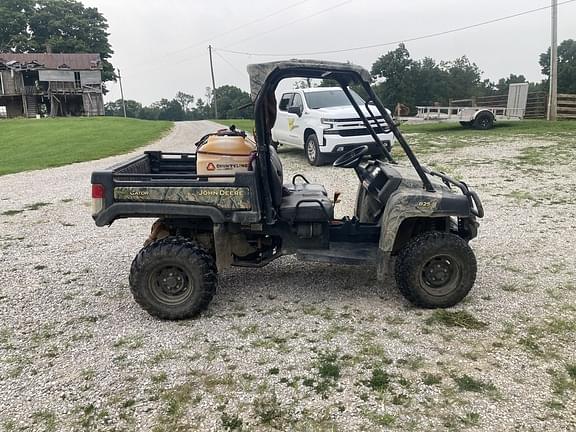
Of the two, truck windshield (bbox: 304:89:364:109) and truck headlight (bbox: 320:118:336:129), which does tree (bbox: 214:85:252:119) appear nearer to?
truck windshield (bbox: 304:89:364:109)

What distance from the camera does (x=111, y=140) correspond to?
2044cm

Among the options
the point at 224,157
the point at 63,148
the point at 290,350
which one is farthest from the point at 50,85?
the point at 290,350

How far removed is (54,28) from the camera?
6662cm

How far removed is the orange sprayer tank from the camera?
442 cm

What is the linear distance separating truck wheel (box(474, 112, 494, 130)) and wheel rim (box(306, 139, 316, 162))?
10289mm

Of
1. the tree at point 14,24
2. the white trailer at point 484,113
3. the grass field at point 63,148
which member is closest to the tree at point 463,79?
the white trailer at point 484,113

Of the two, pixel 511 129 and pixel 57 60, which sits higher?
pixel 57 60

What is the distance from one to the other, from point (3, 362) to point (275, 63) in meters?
2.97

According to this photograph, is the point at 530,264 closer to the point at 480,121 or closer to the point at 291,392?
the point at 291,392

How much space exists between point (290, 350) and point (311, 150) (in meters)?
8.69

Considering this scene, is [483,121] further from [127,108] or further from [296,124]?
[127,108]

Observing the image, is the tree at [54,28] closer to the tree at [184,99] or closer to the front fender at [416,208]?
the tree at [184,99]

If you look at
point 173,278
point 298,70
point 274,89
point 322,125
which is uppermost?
point 298,70

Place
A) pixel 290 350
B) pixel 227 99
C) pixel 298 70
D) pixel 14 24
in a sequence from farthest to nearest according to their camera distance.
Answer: pixel 227 99 → pixel 14 24 → pixel 298 70 → pixel 290 350
